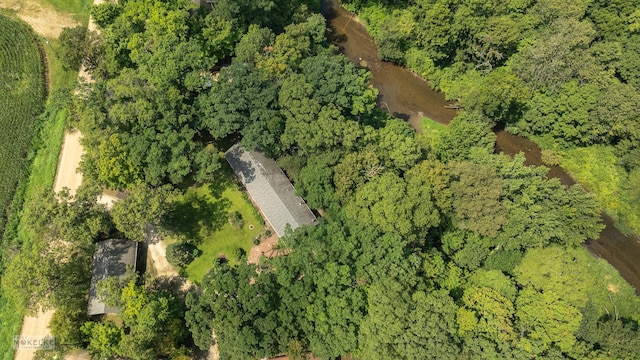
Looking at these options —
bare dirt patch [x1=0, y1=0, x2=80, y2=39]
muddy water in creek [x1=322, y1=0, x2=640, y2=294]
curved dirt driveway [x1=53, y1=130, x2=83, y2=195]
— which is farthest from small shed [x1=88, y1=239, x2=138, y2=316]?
muddy water in creek [x1=322, y1=0, x2=640, y2=294]

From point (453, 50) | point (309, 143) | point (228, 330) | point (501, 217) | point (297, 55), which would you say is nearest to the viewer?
point (228, 330)

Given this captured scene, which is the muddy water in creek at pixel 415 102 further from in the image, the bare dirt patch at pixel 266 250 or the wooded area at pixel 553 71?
the bare dirt patch at pixel 266 250

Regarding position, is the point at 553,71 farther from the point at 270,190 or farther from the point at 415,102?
the point at 270,190

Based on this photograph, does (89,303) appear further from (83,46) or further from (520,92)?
(520,92)

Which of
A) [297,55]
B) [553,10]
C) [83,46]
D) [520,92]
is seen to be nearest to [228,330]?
[297,55]

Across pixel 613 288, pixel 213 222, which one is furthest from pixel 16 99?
pixel 613 288
